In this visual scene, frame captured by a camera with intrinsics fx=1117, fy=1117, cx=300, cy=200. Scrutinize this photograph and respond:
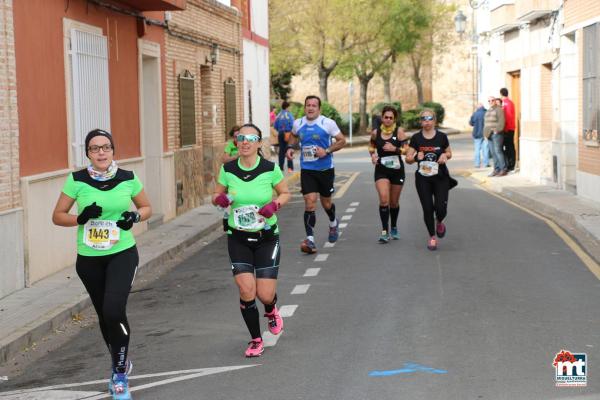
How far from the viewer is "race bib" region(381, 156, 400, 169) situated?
14586 mm

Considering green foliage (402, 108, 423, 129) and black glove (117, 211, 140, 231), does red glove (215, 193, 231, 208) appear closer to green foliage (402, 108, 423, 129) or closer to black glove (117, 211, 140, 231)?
black glove (117, 211, 140, 231)

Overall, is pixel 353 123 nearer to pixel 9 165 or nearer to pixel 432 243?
pixel 432 243

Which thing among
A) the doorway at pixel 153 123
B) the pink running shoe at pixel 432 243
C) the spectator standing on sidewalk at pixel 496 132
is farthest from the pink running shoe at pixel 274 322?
the spectator standing on sidewalk at pixel 496 132

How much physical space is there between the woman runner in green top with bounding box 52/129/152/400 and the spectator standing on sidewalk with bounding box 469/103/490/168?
2333cm

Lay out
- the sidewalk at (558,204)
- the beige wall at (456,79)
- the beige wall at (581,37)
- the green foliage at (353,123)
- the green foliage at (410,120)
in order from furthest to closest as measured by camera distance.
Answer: the beige wall at (456,79) < the green foliage at (410,120) < the green foliage at (353,123) < the beige wall at (581,37) < the sidewalk at (558,204)

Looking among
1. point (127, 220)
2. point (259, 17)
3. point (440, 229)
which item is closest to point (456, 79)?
point (259, 17)

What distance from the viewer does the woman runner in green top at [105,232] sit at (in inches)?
281

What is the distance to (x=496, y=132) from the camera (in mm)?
27406

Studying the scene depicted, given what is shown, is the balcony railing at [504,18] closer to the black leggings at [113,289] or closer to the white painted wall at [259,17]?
the white painted wall at [259,17]

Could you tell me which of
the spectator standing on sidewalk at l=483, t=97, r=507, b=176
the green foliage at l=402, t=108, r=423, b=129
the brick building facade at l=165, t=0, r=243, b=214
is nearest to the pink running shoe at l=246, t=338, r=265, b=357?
the brick building facade at l=165, t=0, r=243, b=214

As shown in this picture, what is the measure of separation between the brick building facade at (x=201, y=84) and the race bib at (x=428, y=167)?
698 centimetres

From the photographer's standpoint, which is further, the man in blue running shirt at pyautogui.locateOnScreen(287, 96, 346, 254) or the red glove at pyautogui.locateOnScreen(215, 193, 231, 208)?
the man in blue running shirt at pyautogui.locateOnScreen(287, 96, 346, 254)

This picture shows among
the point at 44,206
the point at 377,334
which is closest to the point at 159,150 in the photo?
the point at 44,206

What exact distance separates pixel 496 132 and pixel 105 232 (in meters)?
21.2
